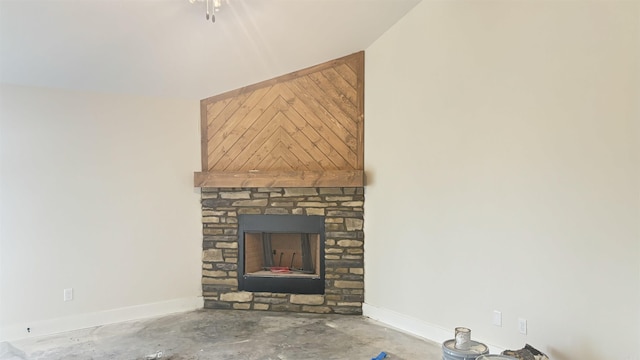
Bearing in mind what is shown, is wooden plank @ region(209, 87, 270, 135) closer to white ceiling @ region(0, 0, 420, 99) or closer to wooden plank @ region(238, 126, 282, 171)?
white ceiling @ region(0, 0, 420, 99)

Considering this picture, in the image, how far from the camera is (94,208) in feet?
13.5

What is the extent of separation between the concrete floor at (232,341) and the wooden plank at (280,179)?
4.64 feet

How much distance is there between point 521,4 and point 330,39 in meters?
1.71

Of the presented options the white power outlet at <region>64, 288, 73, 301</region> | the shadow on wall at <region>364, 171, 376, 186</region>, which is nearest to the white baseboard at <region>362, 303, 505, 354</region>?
the shadow on wall at <region>364, 171, 376, 186</region>

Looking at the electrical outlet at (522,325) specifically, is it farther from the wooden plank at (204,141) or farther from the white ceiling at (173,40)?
the wooden plank at (204,141)

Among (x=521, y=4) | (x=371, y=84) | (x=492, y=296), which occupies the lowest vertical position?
(x=492, y=296)

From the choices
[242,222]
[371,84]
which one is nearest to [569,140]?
[371,84]

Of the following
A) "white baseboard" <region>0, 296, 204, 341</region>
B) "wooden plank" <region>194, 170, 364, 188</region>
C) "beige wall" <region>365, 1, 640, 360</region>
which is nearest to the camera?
"beige wall" <region>365, 1, 640, 360</region>

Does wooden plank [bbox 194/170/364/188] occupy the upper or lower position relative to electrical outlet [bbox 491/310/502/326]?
upper

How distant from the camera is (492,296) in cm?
316

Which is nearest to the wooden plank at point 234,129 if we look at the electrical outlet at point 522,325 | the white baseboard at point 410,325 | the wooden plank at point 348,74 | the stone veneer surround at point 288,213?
the stone veneer surround at point 288,213

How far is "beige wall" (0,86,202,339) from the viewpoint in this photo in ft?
12.3

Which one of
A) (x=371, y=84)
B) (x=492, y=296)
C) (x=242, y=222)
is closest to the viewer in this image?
(x=492, y=296)

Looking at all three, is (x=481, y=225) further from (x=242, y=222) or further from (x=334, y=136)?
(x=242, y=222)
